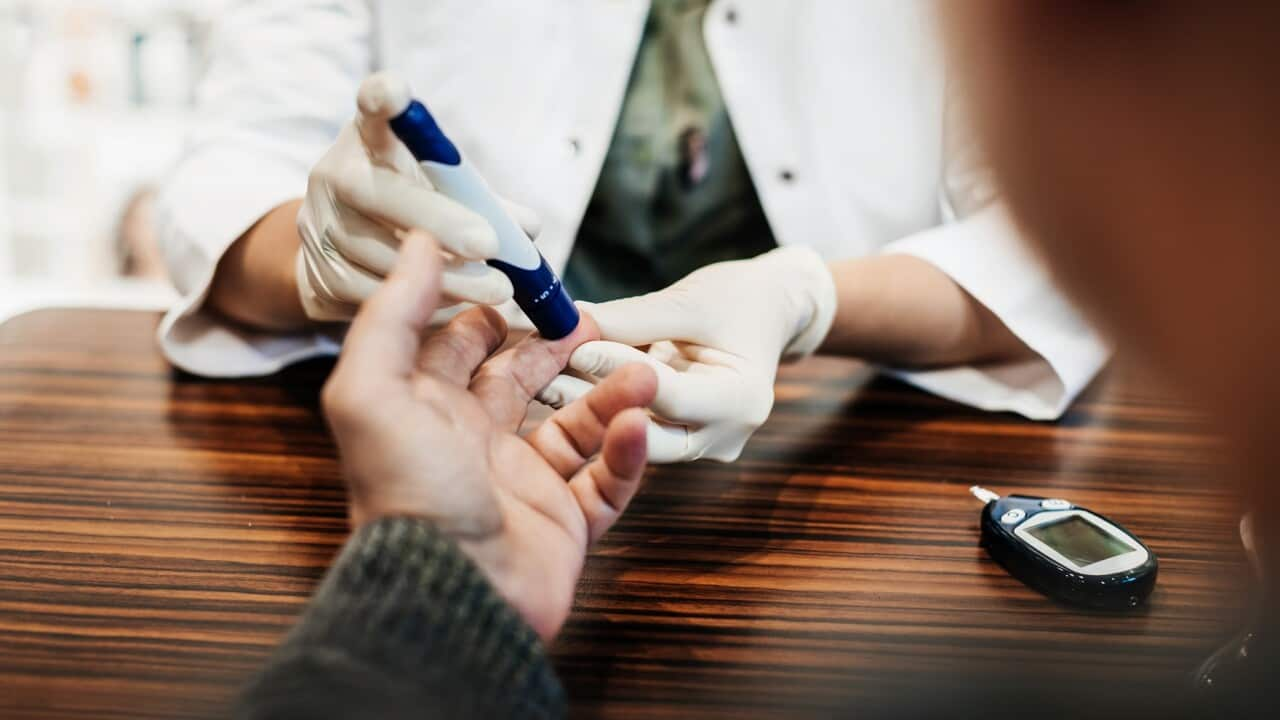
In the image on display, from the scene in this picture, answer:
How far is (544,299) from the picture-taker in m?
0.56

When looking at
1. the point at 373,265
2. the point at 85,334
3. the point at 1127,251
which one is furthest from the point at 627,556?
the point at 85,334

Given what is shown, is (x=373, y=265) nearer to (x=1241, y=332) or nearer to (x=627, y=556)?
(x=627, y=556)

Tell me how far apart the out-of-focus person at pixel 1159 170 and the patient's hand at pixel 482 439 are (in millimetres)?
235

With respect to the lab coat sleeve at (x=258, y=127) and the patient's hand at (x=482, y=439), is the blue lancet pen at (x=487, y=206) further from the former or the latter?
the lab coat sleeve at (x=258, y=127)

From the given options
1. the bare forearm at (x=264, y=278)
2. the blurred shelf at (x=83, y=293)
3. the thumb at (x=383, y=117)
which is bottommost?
the blurred shelf at (x=83, y=293)

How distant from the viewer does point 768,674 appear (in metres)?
0.46

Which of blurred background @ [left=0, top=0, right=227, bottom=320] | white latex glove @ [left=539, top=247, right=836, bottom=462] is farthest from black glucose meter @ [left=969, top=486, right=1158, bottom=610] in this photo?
blurred background @ [left=0, top=0, right=227, bottom=320]

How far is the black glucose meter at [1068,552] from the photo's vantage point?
0.52 meters

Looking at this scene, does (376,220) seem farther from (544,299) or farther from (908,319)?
(908,319)

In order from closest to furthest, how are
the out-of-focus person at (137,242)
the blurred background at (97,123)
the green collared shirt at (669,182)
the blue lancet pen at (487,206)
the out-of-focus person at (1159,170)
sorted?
the out-of-focus person at (1159,170) → the blue lancet pen at (487,206) → the green collared shirt at (669,182) → the blurred background at (97,123) → the out-of-focus person at (137,242)

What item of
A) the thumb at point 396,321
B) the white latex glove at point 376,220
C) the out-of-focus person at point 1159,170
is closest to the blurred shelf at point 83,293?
the white latex glove at point 376,220

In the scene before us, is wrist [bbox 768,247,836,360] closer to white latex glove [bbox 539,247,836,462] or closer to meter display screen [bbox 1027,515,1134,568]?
white latex glove [bbox 539,247,836,462]

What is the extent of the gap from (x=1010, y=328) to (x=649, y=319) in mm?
378

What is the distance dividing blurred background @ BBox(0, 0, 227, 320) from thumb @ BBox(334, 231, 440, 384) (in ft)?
6.33
